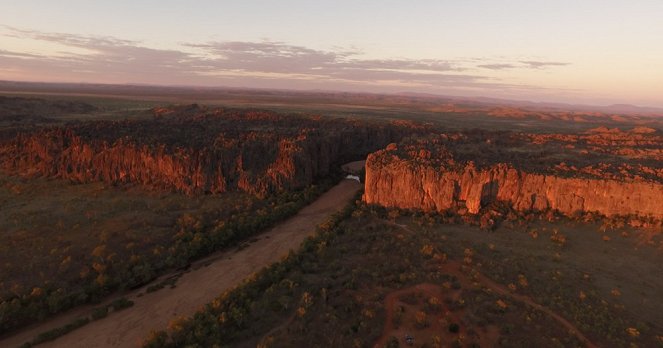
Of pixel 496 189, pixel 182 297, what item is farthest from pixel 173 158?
pixel 496 189

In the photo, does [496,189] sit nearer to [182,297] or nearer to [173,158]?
[182,297]

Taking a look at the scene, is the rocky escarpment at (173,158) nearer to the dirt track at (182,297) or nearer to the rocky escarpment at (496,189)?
the dirt track at (182,297)

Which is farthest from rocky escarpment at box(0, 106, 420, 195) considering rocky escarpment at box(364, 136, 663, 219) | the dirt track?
rocky escarpment at box(364, 136, 663, 219)

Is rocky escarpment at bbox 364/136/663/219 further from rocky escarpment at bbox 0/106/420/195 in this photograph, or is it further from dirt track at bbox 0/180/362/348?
rocky escarpment at bbox 0/106/420/195

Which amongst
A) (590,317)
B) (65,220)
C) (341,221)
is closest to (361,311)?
(590,317)

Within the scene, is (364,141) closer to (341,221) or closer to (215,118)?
(215,118)

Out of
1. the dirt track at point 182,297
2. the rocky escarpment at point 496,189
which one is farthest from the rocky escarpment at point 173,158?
the rocky escarpment at point 496,189
